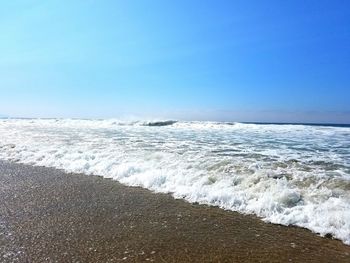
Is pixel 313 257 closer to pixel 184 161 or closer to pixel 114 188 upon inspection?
pixel 114 188

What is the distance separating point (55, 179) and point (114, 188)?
2153 mm

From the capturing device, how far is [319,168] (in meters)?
9.65

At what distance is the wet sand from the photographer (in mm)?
4664

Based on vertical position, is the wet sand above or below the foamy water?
below

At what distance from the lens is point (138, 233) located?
545 cm

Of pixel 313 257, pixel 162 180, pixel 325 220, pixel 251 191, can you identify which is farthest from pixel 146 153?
pixel 313 257

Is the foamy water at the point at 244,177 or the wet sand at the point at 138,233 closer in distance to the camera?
the wet sand at the point at 138,233

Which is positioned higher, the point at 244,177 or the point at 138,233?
the point at 244,177

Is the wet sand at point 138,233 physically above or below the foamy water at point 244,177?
below

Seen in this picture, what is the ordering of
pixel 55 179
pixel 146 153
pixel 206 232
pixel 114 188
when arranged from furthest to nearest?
pixel 146 153, pixel 55 179, pixel 114 188, pixel 206 232

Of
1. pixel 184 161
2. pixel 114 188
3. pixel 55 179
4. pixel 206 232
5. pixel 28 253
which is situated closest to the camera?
pixel 28 253

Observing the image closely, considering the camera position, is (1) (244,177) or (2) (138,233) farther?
(1) (244,177)

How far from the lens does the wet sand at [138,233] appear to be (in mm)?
4664

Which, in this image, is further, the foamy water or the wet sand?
the foamy water
